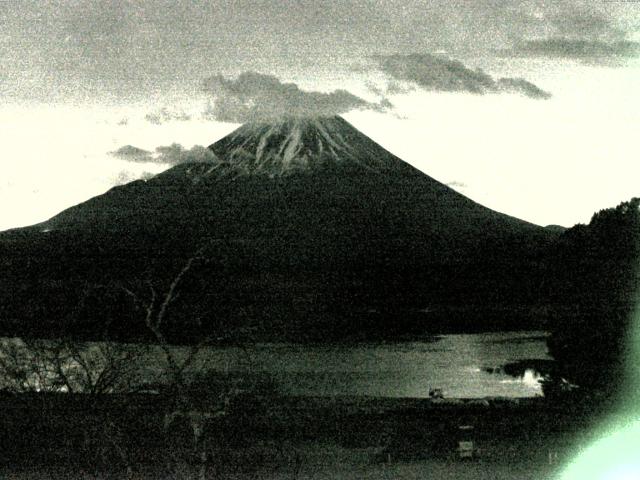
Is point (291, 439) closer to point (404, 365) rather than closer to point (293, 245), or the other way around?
point (404, 365)

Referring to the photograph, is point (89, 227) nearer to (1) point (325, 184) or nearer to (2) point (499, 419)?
(1) point (325, 184)

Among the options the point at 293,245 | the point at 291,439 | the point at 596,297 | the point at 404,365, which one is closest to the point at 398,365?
the point at 404,365

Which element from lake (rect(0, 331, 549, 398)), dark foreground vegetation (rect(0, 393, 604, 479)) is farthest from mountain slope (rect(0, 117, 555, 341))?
dark foreground vegetation (rect(0, 393, 604, 479))

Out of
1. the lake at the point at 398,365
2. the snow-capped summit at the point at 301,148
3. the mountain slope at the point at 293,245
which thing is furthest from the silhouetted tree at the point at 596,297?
the snow-capped summit at the point at 301,148

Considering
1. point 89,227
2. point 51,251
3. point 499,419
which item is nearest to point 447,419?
point 499,419

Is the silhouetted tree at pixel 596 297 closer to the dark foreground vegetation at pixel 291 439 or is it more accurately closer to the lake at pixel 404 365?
the lake at pixel 404 365

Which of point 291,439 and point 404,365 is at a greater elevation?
point 291,439
